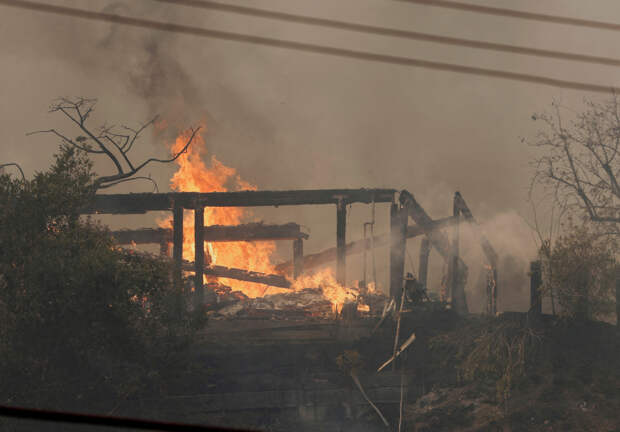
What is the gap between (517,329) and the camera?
13117 millimetres

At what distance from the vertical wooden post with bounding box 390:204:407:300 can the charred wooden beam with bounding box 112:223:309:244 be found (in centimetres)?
741

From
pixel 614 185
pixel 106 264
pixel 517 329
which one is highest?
pixel 614 185

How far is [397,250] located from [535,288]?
5.12 meters

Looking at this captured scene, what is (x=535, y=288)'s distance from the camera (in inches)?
522

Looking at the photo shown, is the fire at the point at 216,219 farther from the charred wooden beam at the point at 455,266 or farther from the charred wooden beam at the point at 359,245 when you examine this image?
the charred wooden beam at the point at 455,266

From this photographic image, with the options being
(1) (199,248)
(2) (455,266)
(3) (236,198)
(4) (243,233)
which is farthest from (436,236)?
(4) (243,233)

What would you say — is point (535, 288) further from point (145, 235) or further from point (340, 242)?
point (145, 235)

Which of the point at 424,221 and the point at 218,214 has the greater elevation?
the point at 218,214


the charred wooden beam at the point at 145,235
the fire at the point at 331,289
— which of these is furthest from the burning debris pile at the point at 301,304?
the charred wooden beam at the point at 145,235

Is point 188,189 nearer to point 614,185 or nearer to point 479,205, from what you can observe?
point 614,185

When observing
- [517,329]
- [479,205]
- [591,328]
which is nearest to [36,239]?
[517,329]

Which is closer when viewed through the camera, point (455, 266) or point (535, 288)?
point (535, 288)

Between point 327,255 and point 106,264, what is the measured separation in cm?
1500

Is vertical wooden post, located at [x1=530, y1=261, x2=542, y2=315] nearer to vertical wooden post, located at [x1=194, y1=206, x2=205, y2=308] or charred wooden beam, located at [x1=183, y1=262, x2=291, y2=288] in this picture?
vertical wooden post, located at [x1=194, y1=206, x2=205, y2=308]
